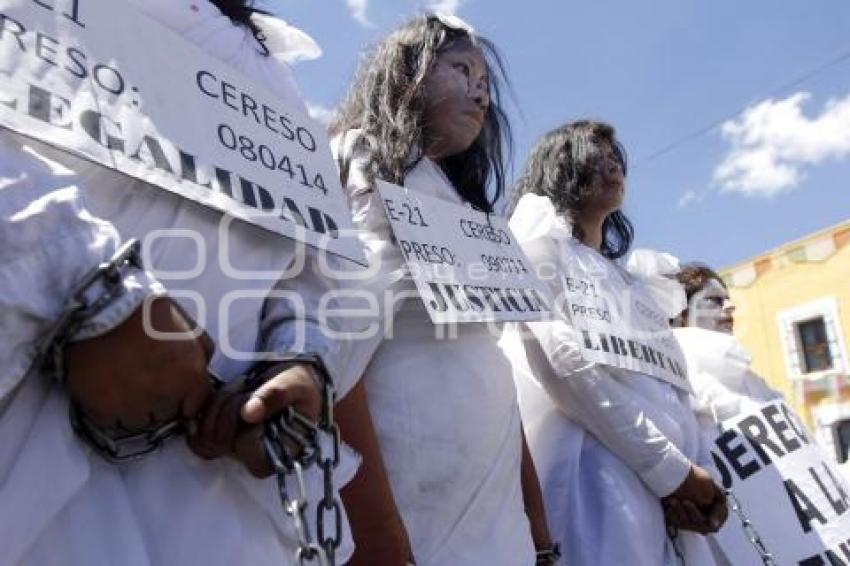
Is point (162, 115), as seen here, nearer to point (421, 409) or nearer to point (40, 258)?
point (40, 258)

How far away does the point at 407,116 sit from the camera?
1764mm

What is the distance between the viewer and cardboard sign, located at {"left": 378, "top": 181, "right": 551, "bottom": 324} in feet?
4.90

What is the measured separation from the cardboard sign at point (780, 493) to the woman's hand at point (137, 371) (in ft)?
5.92

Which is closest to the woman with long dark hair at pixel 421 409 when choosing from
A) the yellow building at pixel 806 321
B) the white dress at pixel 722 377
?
the white dress at pixel 722 377

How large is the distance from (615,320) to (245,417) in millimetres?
1507

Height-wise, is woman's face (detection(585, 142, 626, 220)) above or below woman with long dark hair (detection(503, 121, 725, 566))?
above

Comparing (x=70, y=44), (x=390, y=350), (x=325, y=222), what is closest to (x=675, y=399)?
(x=390, y=350)

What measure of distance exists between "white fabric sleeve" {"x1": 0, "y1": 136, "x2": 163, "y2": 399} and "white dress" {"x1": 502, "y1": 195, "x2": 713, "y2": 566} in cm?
135

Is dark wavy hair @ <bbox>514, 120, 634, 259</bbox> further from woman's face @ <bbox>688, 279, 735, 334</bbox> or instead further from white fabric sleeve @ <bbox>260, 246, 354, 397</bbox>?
white fabric sleeve @ <bbox>260, 246, 354, 397</bbox>

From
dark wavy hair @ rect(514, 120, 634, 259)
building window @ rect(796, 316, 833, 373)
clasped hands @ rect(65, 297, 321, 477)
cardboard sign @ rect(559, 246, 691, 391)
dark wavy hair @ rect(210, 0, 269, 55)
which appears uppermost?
building window @ rect(796, 316, 833, 373)

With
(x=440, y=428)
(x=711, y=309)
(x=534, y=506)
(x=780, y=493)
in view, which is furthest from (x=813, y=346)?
(x=440, y=428)

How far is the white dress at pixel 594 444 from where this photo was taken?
1.95 metres

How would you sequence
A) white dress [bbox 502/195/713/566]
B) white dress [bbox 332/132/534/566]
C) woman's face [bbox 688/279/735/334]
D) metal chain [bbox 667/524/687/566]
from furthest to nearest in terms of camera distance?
woman's face [bbox 688/279/735/334] < metal chain [bbox 667/524/687/566] < white dress [bbox 502/195/713/566] < white dress [bbox 332/132/534/566]

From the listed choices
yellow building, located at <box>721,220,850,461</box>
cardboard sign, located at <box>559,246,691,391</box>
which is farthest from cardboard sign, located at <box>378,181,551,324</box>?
yellow building, located at <box>721,220,850,461</box>
